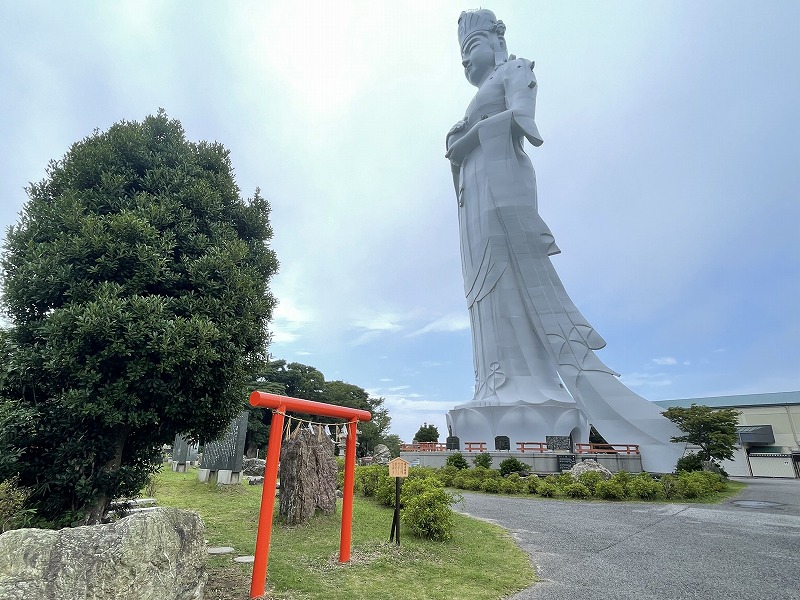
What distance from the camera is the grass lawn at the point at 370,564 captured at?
15.2 feet

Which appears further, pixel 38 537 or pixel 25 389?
pixel 25 389

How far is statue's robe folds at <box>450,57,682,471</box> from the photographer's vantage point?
67.5 feet

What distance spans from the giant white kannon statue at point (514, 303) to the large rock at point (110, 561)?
18563mm

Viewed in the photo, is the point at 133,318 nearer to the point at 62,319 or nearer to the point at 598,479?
the point at 62,319

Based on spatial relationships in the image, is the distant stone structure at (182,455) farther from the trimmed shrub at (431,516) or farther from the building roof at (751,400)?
the building roof at (751,400)

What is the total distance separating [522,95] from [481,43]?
232 inches

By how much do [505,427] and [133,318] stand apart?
61.6 ft

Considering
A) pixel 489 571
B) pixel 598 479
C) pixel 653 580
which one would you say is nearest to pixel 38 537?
pixel 489 571

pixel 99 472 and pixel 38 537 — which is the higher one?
pixel 99 472

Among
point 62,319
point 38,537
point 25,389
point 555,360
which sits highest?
point 555,360

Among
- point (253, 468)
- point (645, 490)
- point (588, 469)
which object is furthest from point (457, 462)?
point (253, 468)

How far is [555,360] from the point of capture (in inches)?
864

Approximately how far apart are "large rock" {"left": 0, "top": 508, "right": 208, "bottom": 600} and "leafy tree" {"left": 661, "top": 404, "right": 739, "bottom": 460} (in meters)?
19.4

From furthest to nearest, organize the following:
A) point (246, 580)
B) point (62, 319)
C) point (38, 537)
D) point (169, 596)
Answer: point (246, 580) → point (62, 319) → point (169, 596) → point (38, 537)
